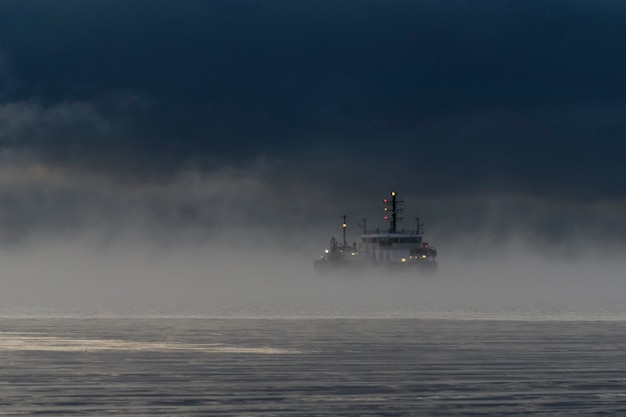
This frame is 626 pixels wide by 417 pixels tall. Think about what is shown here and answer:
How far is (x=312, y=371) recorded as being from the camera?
35312 mm

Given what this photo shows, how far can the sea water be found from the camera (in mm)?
28219

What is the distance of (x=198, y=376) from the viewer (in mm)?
34062

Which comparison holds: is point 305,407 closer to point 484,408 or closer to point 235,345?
point 484,408

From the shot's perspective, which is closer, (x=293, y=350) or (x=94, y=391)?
(x=94, y=391)

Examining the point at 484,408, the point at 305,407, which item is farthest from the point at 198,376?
the point at 484,408

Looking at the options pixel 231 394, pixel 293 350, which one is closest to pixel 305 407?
pixel 231 394

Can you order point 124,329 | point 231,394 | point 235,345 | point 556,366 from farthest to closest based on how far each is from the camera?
point 124,329
point 235,345
point 556,366
point 231,394

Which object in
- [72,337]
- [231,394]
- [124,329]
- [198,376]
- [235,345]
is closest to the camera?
[231,394]

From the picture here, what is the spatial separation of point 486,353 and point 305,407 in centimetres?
1480

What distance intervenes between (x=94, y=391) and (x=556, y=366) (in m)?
14.9

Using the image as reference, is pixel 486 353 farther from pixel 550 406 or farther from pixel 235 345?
pixel 550 406

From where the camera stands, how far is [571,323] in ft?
205

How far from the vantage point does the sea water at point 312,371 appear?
2822 centimetres

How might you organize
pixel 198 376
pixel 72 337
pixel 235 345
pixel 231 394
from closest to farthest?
pixel 231 394
pixel 198 376
pixel 235 345
pixel 72 337
